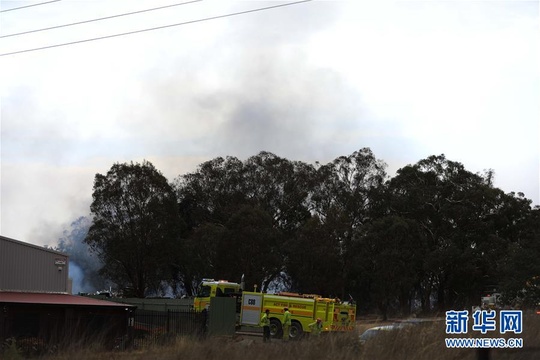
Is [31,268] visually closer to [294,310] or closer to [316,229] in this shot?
[294,310]

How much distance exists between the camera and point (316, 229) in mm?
80938

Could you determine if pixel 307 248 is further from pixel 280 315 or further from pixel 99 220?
pixel 280 315

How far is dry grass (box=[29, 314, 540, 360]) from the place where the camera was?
13.7 metres

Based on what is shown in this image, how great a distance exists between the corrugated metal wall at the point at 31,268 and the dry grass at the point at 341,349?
3404 cm

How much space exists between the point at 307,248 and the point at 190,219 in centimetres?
2315

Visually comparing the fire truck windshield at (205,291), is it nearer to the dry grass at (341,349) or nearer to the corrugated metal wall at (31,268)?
the corrugated metal wall at (31,268)

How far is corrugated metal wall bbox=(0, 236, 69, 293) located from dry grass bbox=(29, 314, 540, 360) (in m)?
34.0

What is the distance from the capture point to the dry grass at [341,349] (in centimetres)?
1367

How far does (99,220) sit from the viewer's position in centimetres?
8931

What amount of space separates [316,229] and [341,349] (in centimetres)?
6727

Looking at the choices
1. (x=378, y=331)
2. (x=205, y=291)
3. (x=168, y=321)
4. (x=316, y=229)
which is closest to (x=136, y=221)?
(x=316, y=229)

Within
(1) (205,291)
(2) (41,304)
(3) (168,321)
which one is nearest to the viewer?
(3) (168,321)

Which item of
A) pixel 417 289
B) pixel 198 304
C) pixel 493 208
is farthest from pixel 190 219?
pixel 198 304

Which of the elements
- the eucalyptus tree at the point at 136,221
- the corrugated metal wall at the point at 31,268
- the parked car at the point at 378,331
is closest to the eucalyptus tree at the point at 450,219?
the eucalyptus tree at the point at 136,221
